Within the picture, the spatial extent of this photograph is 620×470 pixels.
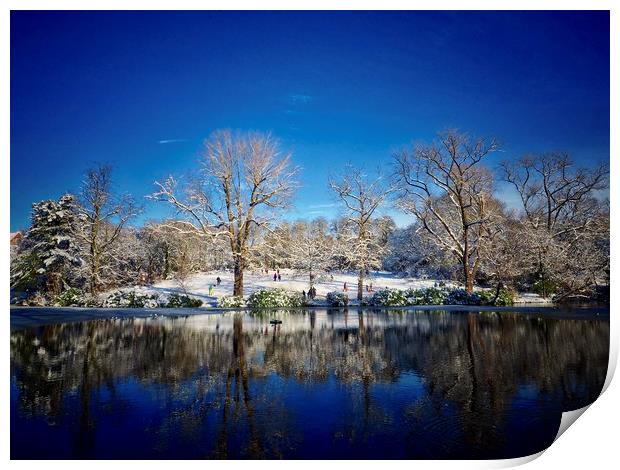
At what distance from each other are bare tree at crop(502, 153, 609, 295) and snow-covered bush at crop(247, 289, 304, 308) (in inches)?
407

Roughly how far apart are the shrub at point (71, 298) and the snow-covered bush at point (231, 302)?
18.6 ft

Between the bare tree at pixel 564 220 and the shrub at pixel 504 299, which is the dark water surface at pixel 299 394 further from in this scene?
the shrub at pixel 504 299

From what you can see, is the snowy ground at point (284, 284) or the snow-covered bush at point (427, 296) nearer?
the snow-covered bush at point (427, 296)

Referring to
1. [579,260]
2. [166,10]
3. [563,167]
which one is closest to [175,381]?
[166,10]

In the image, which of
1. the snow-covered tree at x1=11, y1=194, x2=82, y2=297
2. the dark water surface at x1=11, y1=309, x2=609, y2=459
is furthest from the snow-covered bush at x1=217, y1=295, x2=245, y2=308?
the dark water surface at x1=11, y1=309, x2=609, y2=459

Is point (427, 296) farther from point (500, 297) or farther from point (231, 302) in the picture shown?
point (231, 302)

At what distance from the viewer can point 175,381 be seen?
18.4ft

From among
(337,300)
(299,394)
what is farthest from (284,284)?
(299,394)

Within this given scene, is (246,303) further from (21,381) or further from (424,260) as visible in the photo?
(424,260)

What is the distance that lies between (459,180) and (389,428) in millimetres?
18832

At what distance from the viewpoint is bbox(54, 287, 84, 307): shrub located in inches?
638

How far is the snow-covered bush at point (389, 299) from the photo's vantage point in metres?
19.8

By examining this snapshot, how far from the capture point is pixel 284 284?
24922mm

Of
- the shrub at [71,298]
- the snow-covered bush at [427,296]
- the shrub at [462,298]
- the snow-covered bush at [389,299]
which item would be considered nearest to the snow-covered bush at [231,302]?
the shrub at [71,298]
